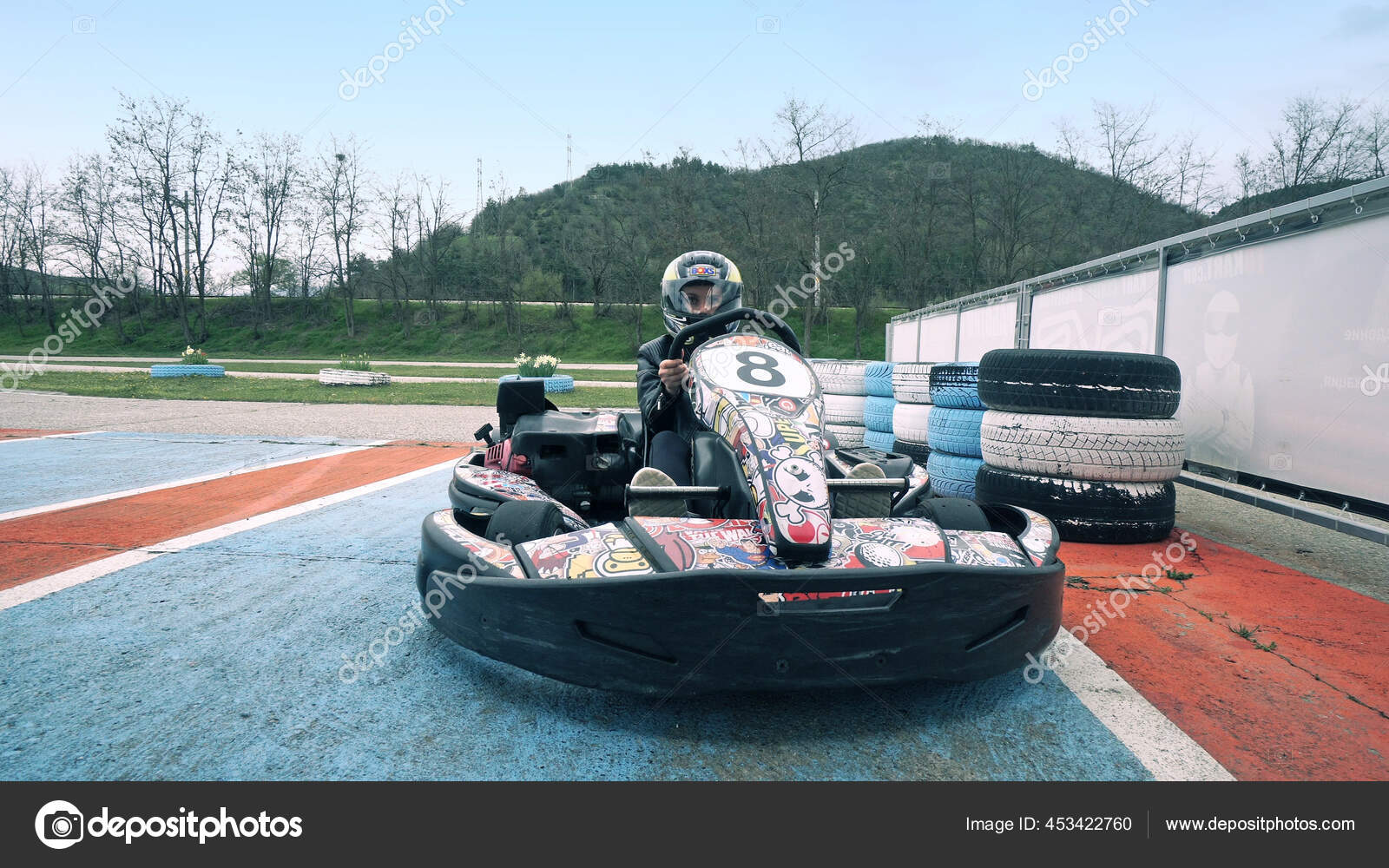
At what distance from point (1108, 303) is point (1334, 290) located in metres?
2.77

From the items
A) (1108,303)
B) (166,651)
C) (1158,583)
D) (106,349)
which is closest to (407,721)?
(166,651)

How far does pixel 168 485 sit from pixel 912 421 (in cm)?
616

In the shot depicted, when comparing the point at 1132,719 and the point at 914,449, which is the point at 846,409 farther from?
the point at 1132,719

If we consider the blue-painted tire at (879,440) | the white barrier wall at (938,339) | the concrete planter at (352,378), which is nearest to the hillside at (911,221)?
the white barrier wall at (938,339)

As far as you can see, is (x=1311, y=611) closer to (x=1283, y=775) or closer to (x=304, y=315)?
(x=1283, y=775)

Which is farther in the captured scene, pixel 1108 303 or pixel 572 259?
pixel 572 259

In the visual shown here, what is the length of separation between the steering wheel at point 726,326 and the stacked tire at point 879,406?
411 cm

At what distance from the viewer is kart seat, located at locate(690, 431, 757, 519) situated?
2525 mm

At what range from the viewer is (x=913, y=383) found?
6.44m

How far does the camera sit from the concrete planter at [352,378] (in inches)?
727

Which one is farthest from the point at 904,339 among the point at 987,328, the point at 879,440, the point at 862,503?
the point at 862,503

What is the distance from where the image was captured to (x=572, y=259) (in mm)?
53906
